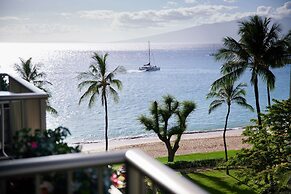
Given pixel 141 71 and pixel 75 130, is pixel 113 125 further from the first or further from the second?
pixel 141 71

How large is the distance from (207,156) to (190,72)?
50495 millimetres

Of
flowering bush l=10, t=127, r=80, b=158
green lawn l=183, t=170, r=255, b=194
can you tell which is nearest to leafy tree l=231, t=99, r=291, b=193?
green lawn l=183, t=170, r=255, b=194

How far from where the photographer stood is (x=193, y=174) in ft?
54.6

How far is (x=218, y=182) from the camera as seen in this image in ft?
50.2

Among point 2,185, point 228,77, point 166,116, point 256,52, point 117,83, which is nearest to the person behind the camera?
point 2,185

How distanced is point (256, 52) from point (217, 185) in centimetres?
586

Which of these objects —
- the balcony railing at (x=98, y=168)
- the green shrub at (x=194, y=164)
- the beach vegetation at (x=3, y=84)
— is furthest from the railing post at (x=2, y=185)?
the green shrub at (x=194, y=164)

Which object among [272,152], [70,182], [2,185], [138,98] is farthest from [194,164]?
[138,98]

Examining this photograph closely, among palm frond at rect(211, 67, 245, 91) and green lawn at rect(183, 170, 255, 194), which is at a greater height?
palm frond at rect(211, 67, 245, 91)

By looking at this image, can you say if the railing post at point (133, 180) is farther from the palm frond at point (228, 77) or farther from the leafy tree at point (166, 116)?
the leafy tree at point (166, 116)

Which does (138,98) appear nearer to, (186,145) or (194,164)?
(186,145)

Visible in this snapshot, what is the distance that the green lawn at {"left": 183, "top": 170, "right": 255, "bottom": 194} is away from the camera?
45.9 ft

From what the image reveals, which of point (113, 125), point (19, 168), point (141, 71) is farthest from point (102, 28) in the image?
point (19, 168)

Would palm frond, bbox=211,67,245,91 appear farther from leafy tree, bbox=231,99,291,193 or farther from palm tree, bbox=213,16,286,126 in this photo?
leafy tree, bbox=231,99,291,193
